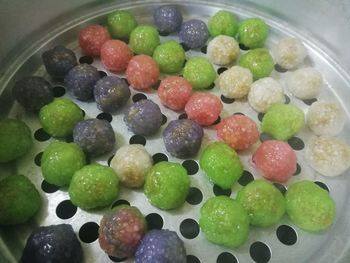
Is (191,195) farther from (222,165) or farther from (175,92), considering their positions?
(175,92)

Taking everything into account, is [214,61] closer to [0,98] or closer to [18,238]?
[0,98]

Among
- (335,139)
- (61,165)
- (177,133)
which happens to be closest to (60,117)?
(61,165)

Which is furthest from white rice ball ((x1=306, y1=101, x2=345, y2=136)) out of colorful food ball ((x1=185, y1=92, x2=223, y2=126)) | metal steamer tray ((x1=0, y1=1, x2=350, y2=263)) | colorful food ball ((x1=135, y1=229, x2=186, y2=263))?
colorful food ball ((x1=135, y1=229, x2=186, y2=263))

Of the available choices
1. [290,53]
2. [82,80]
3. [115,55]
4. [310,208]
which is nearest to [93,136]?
[82,80]

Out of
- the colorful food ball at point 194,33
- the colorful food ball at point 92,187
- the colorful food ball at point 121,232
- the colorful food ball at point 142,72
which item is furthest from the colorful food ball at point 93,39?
the colorful food ball at point 121,232

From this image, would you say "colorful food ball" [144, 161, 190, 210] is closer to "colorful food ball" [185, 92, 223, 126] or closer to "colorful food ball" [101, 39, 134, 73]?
"colorful food ball" [185, 92, 223, 126]

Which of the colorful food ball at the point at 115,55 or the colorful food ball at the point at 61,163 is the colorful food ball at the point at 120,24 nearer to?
the colorful food ball at the point at 115,55
